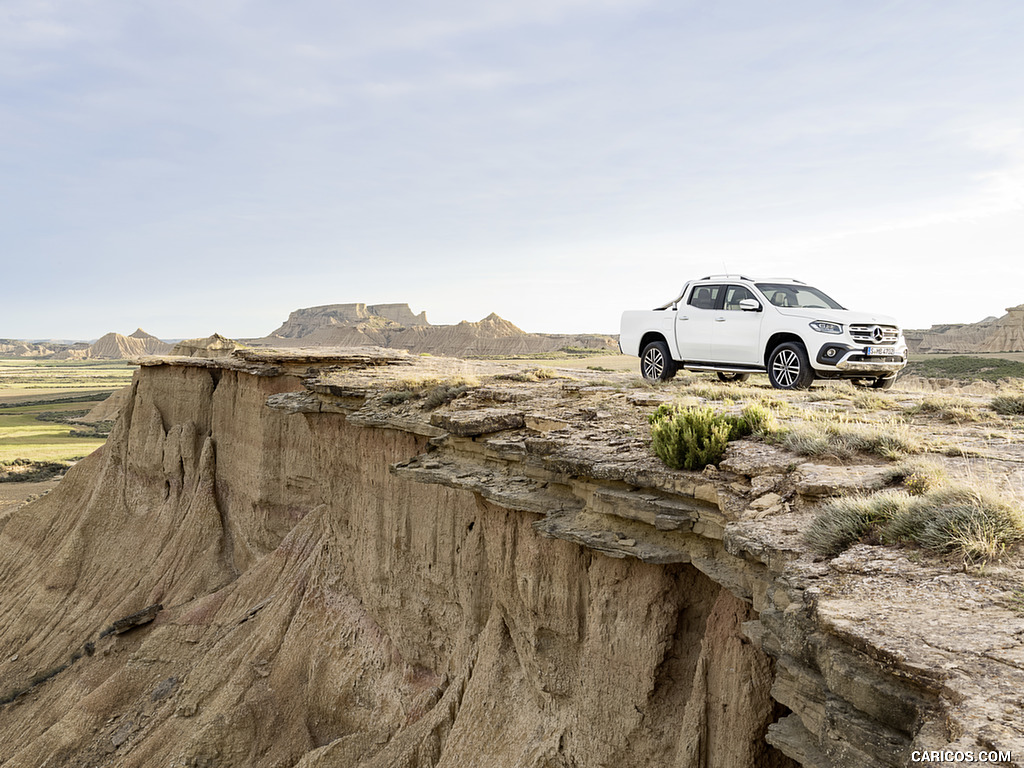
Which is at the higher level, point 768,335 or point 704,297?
point 704,297

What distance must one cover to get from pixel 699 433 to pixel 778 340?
568 centimetres

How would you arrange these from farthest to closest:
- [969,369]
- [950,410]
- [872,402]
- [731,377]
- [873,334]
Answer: [969,369] < [731,377] < [873,334] < [872,402] < [950,410]

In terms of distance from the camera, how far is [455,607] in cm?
1105

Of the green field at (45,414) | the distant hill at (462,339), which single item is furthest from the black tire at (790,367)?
the distant hill at (462,339)

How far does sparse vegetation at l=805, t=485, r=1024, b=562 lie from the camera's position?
417 cm

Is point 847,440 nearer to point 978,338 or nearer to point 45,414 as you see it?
point 978,338

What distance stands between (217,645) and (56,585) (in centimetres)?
1026

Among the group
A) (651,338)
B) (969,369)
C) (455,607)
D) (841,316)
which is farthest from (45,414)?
(969,369)

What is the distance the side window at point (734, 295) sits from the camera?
39.5 feet

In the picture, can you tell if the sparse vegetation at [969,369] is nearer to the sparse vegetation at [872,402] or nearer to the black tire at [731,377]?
the black tire at [731,377]

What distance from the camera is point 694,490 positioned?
6.20 meters

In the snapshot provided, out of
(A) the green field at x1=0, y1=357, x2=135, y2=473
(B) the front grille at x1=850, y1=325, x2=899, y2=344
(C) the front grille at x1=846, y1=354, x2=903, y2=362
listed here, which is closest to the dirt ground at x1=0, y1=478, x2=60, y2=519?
(A) the green field at x1=0, y1=357, x2=135, y2=473

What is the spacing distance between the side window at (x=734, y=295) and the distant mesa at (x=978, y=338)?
79.3m

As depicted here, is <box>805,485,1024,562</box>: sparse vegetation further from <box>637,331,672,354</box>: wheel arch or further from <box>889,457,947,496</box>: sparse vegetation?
<box>637,331,672,354</box>: wheel arch
